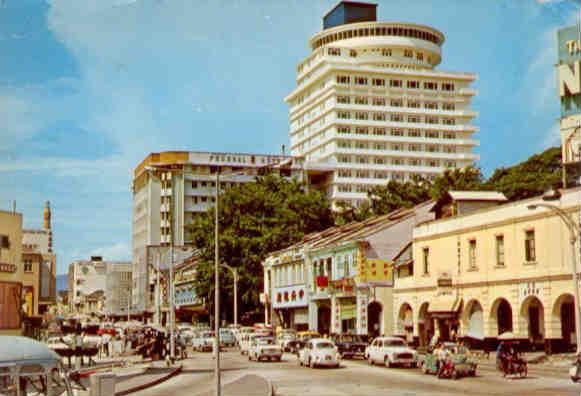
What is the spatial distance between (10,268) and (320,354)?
685 inches

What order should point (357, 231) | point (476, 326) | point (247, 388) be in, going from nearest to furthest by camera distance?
point (247, 388) < point (476, 326) < point (357, 231)

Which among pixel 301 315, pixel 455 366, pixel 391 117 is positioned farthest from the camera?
pixel 391 117

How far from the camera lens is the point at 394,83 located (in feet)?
460

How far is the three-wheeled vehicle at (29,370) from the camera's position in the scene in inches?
608

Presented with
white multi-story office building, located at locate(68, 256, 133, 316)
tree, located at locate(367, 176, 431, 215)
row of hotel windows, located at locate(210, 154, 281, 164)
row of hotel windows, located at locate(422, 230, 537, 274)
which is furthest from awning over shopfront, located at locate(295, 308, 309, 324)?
white multi-story office building, located at locate(68, 256, 133, 316)

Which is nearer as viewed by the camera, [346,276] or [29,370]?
[29,370]

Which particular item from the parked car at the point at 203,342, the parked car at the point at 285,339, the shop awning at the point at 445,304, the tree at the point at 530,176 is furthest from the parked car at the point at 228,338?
the tree at the point at 530,176

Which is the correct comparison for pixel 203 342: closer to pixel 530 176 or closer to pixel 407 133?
pixel 530 176

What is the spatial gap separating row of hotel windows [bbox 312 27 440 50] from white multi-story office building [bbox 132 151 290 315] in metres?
25.8

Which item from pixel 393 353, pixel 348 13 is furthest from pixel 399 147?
pixel 393 353

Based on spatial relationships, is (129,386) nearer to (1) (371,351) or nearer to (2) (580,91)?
(1) (371,351)

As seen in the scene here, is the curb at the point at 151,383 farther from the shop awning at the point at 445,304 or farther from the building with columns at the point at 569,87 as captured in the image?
the building with columns at the point at 569,87

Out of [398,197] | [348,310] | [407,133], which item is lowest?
[348,310]

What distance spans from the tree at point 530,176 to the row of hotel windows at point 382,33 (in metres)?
67.5
